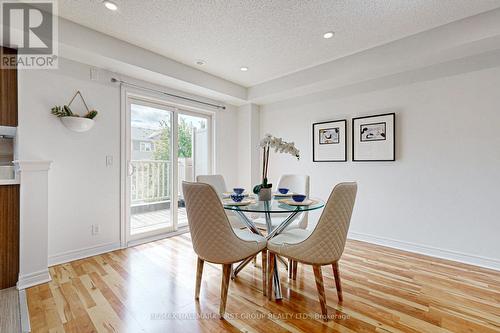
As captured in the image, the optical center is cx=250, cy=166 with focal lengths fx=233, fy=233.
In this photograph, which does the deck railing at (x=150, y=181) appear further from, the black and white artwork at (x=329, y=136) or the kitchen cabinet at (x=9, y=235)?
the black and white artwork at (x=329, y=136)

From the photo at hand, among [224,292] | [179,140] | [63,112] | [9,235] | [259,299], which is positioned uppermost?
[63,112]

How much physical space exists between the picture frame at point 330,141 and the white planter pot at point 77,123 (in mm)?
3122

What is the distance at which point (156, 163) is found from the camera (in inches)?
141

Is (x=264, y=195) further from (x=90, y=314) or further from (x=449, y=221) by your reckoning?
(x=449, y=221)

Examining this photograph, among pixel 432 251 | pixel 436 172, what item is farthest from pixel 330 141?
pixel 432 251

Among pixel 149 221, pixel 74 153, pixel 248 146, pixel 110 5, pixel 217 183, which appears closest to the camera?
pixel 110 5

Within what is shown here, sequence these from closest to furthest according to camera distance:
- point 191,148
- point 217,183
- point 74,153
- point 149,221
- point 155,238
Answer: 1. point 74,153
2. point 217,183
3. point 155,238
4. point 149,221
5. point 191,148

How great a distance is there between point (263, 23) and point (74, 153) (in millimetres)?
2535

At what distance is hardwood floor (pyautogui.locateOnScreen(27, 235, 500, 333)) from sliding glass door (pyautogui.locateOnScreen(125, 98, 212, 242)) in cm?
88

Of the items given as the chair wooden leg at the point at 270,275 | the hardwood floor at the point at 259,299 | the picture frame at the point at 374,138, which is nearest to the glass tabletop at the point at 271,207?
the chair wooden leg at the point at 270,275

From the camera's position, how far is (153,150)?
353cm

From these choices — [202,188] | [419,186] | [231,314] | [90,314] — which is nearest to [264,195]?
[202,188]

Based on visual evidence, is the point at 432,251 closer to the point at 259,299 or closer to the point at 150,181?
the point at 259,299

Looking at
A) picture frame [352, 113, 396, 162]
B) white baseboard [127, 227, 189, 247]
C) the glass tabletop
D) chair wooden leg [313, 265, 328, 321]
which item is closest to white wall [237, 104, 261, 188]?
white baseboard [127, 227, 189, 247]
